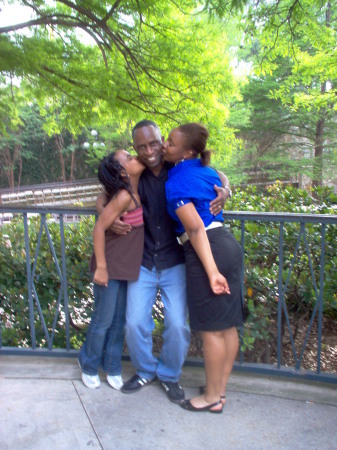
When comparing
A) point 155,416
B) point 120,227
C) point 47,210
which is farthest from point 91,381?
point 47,210

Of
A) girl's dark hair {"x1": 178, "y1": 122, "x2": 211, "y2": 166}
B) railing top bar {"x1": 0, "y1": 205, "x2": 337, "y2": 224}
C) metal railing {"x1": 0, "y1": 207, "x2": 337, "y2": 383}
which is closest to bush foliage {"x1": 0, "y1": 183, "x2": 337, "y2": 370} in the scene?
metal railing {"x1": 0, "y1": 207, "x2": 337, "y2": 383}

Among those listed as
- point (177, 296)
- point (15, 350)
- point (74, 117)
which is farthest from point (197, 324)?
point (74, 117)

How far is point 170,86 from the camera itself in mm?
6891

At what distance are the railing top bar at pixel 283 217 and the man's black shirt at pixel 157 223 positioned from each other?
1.44 ft

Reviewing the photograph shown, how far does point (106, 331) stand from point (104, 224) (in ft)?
2.34

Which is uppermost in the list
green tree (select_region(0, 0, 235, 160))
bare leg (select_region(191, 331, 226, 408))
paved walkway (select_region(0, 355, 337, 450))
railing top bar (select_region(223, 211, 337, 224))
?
green tree (select_region(0, 0, 235, 160))

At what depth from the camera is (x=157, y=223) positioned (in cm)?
259

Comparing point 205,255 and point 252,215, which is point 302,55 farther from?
point 205,255

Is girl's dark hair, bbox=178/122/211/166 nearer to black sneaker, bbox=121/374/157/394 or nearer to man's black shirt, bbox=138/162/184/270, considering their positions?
man's black shirt, bbox=138/162/184/270

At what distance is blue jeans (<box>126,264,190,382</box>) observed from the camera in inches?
101

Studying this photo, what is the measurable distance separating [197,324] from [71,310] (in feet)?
4.40

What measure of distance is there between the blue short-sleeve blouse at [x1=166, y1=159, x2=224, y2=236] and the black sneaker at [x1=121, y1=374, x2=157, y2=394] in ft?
3.68

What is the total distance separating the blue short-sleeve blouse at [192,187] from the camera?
2.31 m

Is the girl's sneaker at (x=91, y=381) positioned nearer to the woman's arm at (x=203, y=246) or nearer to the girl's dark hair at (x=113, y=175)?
the woman's arm at (x=203, y=246)
